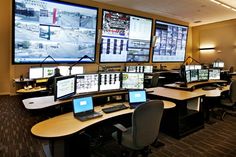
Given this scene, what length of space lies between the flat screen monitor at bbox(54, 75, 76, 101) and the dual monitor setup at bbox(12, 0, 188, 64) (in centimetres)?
210

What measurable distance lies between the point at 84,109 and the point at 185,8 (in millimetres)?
6741

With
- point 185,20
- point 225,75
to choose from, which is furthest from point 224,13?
point 225,75

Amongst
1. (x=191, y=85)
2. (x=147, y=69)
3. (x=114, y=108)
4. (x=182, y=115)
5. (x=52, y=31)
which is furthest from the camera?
(x=147, y=69)

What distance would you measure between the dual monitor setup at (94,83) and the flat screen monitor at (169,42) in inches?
239

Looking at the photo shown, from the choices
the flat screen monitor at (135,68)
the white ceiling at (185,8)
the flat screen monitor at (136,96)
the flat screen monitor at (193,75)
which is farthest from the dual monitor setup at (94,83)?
the white ceiling at (185,8)

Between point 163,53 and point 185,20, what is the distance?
2192mm

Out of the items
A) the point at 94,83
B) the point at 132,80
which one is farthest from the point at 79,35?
the point at 94,83

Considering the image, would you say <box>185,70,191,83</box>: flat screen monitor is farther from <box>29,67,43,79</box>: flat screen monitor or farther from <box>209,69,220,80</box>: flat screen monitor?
<box>29,67,43,79</box>: flat screen monitor

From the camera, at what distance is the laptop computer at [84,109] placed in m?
2.37

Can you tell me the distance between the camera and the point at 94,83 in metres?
2.88

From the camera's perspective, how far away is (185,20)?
988 centimetres

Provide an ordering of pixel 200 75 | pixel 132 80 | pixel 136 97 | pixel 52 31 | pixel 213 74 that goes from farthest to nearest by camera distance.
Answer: pixel 52 31, pixel 213 74, pixel 200 75, pixel 132 80, pixel 136 97

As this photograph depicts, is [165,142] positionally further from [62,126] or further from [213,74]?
[213,74]

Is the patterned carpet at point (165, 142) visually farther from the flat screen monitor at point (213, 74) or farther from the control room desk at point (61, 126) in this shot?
the flat screen monitor at point (213, 74)
